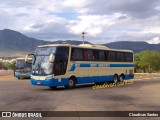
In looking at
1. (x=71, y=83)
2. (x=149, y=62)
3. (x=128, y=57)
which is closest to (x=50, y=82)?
(x=71, y=83)

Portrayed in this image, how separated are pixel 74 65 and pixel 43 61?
2.75m

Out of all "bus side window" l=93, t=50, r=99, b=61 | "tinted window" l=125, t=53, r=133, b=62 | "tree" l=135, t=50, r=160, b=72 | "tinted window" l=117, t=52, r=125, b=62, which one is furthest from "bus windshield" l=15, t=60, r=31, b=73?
"tree" l=135, t=50, r=160, b=72

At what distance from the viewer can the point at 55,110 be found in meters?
14.0

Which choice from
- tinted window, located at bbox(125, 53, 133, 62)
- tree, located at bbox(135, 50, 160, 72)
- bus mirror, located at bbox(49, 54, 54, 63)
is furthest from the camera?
tree, located at bbox(135, 50, 160, 72)

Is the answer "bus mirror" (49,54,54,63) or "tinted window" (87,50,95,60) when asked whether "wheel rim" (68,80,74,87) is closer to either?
"bus mirror" (49,54,54,63)

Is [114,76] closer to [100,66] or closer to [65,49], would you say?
[100,66]

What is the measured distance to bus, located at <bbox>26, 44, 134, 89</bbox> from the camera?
25266mm

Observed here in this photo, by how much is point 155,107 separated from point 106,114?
3.13m

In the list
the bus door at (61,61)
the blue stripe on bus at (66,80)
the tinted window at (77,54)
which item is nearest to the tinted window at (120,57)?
the blue stripe on bus at (66,80)

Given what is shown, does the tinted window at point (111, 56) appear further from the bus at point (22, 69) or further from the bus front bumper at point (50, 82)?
the bus at point (22, 69)

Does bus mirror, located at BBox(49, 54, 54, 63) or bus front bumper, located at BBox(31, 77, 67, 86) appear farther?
bus front bumper, located at BBox(31, 77, 67, 86)

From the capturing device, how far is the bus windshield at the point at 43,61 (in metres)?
25.2

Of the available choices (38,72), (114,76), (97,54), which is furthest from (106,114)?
(114,76)

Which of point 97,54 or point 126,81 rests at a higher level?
point 97,54
